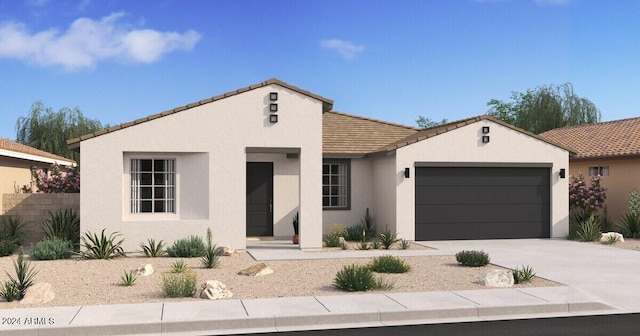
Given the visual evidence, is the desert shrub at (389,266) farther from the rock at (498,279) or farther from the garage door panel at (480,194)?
the garage door panel at (480,194)

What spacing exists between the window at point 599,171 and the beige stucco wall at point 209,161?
40.7 feet

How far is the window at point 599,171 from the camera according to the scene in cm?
2358

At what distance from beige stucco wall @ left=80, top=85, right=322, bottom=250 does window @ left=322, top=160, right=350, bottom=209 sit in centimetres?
401

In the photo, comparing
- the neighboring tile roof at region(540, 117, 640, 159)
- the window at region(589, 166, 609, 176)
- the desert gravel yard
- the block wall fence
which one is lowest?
the desert gravel yard

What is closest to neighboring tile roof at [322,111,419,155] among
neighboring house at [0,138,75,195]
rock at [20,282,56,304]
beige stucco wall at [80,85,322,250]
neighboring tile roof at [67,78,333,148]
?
beige stucco wall at [80,85,322,250]

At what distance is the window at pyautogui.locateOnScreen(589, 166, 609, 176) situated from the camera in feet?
77.4

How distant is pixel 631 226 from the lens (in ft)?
68.5

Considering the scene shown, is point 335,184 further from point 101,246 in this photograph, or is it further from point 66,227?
point 66,227

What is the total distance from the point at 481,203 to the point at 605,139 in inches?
336

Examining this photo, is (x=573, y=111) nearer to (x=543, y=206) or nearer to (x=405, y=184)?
(x=543, y=206)

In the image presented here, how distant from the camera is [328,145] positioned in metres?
21.1

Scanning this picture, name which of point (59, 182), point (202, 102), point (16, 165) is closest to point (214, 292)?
point (202, 102)

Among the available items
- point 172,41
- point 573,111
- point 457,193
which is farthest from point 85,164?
point 573,111

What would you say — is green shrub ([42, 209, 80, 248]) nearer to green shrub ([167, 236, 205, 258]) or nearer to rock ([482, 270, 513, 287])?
green shrub ([167, 236, 205, 258])
